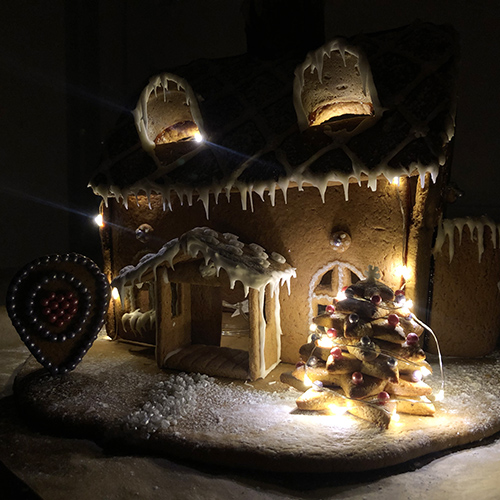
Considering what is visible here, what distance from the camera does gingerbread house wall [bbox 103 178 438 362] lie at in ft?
16.9

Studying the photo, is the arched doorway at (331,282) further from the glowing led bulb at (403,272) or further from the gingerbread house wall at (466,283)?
the gingerbread house wall at (466,283)

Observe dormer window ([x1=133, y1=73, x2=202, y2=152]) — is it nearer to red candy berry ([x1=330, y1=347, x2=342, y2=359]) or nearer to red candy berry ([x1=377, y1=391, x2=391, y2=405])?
red candy berry ([x1=330, y1=347, x2=342, y2=359])

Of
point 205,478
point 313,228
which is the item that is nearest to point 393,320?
point 313,228

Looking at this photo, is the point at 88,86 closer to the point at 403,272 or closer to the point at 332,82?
the point at 332,82

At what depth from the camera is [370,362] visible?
4156mm

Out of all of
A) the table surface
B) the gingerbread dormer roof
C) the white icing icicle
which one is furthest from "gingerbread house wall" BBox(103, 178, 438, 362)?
the table surface

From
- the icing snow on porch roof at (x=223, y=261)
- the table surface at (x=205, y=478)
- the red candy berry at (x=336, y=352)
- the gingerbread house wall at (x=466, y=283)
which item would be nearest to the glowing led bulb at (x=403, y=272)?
the gingerbread house wall at (x=466, y=283)

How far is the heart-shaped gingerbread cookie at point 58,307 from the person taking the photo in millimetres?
4730

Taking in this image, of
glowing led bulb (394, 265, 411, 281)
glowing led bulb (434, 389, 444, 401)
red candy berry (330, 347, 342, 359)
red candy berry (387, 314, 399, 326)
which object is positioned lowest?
glowing led bulb (434, 389, 444, 401)

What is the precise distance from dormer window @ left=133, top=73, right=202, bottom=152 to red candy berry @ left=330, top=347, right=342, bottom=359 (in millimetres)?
3648

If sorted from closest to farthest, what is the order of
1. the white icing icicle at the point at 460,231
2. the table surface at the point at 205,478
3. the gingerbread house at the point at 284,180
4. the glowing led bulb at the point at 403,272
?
the table surface at the point at 205,478
the gingerbread house at the point at 284,180
the glowing led bulb at the point at 403,272
the white icing icicle at the point at 460,231

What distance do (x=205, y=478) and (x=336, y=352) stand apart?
75.1 inches

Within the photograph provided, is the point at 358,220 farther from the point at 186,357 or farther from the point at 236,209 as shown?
the point at 186,357

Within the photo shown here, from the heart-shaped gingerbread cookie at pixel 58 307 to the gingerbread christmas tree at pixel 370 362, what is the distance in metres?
3.08
